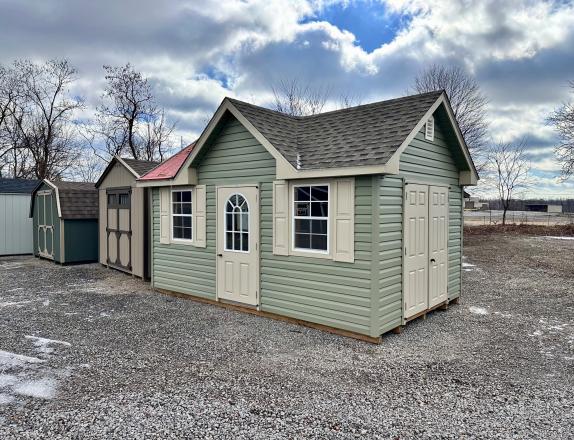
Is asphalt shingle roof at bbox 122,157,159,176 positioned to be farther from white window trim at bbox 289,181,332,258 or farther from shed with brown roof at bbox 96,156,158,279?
white window trim at bbox 289,181,332,258

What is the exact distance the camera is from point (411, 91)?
19.8m

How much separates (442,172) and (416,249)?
1595 mm

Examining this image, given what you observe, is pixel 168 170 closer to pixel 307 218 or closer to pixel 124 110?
pixel 307 218

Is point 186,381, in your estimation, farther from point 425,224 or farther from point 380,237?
point 425,224

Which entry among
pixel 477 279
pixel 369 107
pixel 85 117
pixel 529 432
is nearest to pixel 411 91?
pixel 477 279

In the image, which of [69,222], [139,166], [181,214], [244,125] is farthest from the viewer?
[69,222]

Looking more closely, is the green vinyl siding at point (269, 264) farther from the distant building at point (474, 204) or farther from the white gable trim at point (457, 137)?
the distant building at point (474, 204)

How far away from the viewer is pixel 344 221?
5.18m

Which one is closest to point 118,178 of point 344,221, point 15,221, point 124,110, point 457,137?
point 15,221

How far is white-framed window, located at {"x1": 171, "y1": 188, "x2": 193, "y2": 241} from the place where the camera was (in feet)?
24.0

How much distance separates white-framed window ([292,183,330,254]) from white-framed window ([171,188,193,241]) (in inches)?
95.6

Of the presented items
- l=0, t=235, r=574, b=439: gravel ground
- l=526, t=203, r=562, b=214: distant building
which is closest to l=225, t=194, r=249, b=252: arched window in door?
l=0, t=235, r=574, b=439: gravel ground

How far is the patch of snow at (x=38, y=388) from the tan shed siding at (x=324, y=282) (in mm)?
3046

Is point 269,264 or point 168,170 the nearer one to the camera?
point 269,264
